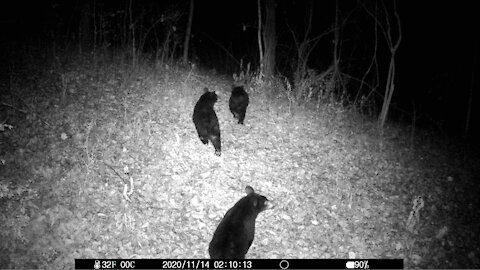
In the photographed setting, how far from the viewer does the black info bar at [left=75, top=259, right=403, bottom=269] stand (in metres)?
4.65

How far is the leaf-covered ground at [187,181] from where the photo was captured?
5.12 meters

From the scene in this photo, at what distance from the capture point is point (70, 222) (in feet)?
16.5

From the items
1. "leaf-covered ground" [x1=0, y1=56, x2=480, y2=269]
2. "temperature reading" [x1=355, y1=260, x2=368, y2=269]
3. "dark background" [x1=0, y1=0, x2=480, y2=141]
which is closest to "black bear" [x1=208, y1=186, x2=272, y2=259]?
"leaf-covered ground" [x1=0, y1=56, x2=480, y2=269]

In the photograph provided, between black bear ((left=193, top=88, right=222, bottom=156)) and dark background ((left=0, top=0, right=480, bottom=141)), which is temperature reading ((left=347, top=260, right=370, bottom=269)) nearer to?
black bear ((left=193, top=88, right=222, bottom=156))

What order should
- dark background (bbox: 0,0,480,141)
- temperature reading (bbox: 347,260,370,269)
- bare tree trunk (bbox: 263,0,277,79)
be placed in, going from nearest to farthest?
temperature reading (bbox: 347,260,370,269) < bare tree trunk (bbox: 263,0,277,79) < dark background (bbox: 0,0,480,141)

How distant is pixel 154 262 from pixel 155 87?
5.82m

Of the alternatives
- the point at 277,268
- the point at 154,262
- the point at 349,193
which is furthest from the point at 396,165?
the point at 154,262

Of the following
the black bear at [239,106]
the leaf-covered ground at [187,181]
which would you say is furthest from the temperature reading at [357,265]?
the black bear at [239,106]

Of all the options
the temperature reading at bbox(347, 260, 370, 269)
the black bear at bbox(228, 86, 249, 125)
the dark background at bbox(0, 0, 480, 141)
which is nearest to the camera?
the temperature reading at bbox(347, 260, 370, 269)

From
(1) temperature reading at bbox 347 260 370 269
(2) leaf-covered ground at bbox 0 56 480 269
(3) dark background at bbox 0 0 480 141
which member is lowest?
(1) temperature reading at bbox 347 260 370 269

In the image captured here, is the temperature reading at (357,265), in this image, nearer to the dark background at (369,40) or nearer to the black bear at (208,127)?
the black bear at (208,127)

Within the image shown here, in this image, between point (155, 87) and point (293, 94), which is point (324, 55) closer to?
point (293, 94)

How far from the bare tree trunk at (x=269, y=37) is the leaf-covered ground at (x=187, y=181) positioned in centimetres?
214

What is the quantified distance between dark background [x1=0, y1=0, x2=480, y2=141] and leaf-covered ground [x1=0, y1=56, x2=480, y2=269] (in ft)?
7.87
